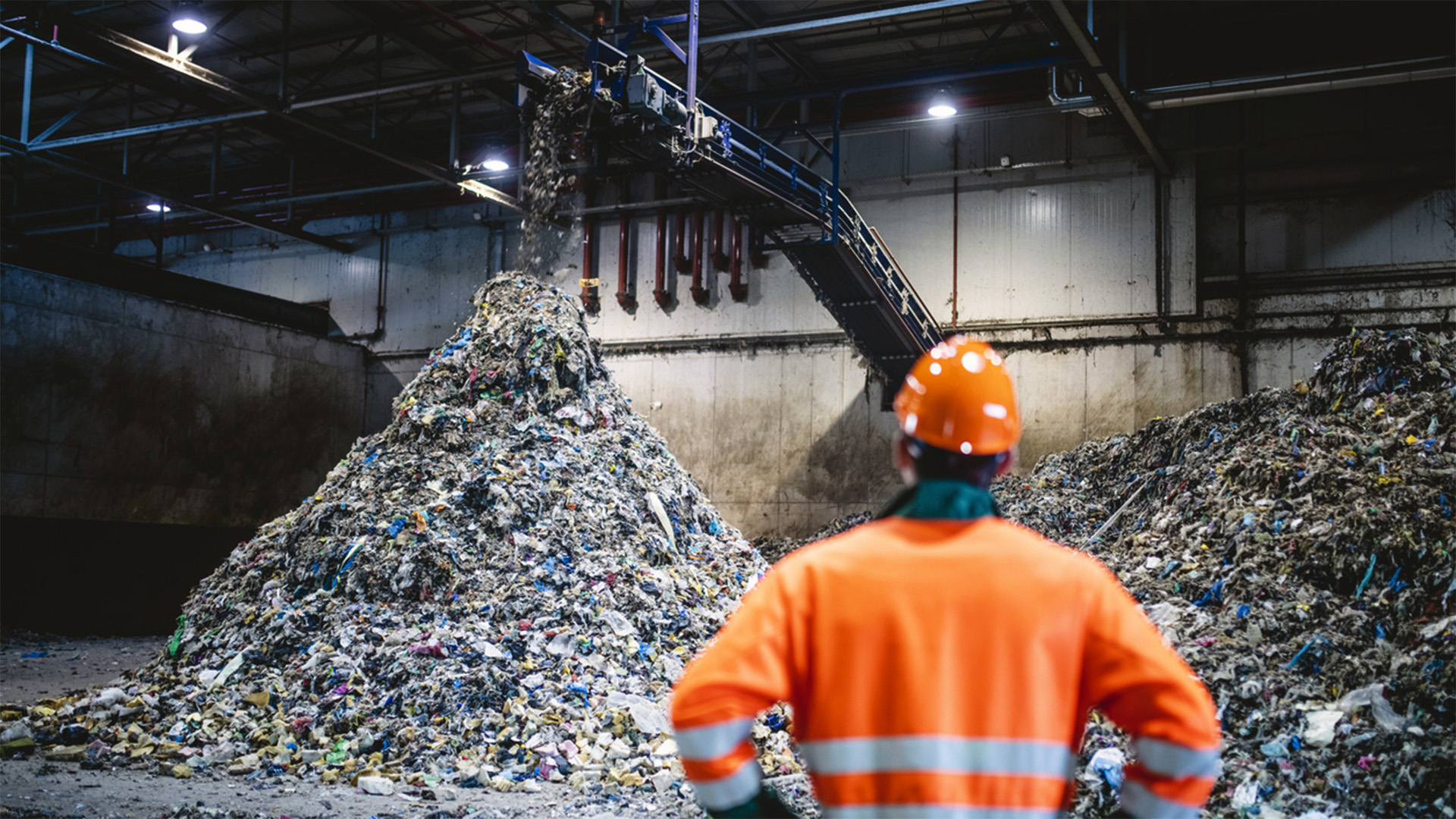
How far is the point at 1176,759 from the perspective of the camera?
1445 mm

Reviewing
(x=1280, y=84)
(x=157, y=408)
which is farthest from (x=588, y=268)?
(x=1280, y=84)

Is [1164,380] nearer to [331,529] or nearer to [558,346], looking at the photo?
[558,346]

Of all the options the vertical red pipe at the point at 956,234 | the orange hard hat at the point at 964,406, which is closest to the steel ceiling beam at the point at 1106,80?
the vertical red pipe at the point at 956,234

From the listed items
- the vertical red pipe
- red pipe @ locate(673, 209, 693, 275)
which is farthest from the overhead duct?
red pipe @ locate(673, 209, 693, 275)

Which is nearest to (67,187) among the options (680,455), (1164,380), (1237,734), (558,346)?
(680,455)

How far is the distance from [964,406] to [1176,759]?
0.57 m

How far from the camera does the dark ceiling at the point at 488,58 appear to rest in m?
12.4

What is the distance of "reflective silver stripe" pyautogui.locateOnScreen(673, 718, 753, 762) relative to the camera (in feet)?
4.73

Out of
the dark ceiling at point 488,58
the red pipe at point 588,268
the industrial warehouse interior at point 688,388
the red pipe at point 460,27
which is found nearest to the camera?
the industrial warehouse interior at point 688,388

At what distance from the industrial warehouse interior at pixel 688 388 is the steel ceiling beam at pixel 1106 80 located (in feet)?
0.30

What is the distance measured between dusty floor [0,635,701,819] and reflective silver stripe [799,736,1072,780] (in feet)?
14.4

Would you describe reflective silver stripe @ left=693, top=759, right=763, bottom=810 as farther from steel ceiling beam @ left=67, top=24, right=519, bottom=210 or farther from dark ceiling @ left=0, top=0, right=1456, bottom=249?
steel ceiling beam @ left=67, top=24, right=519, bottom=210

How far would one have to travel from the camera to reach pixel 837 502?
15219mm

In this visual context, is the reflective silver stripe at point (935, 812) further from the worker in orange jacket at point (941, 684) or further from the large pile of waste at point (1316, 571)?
the large pile of waste at point (1316, 571)
